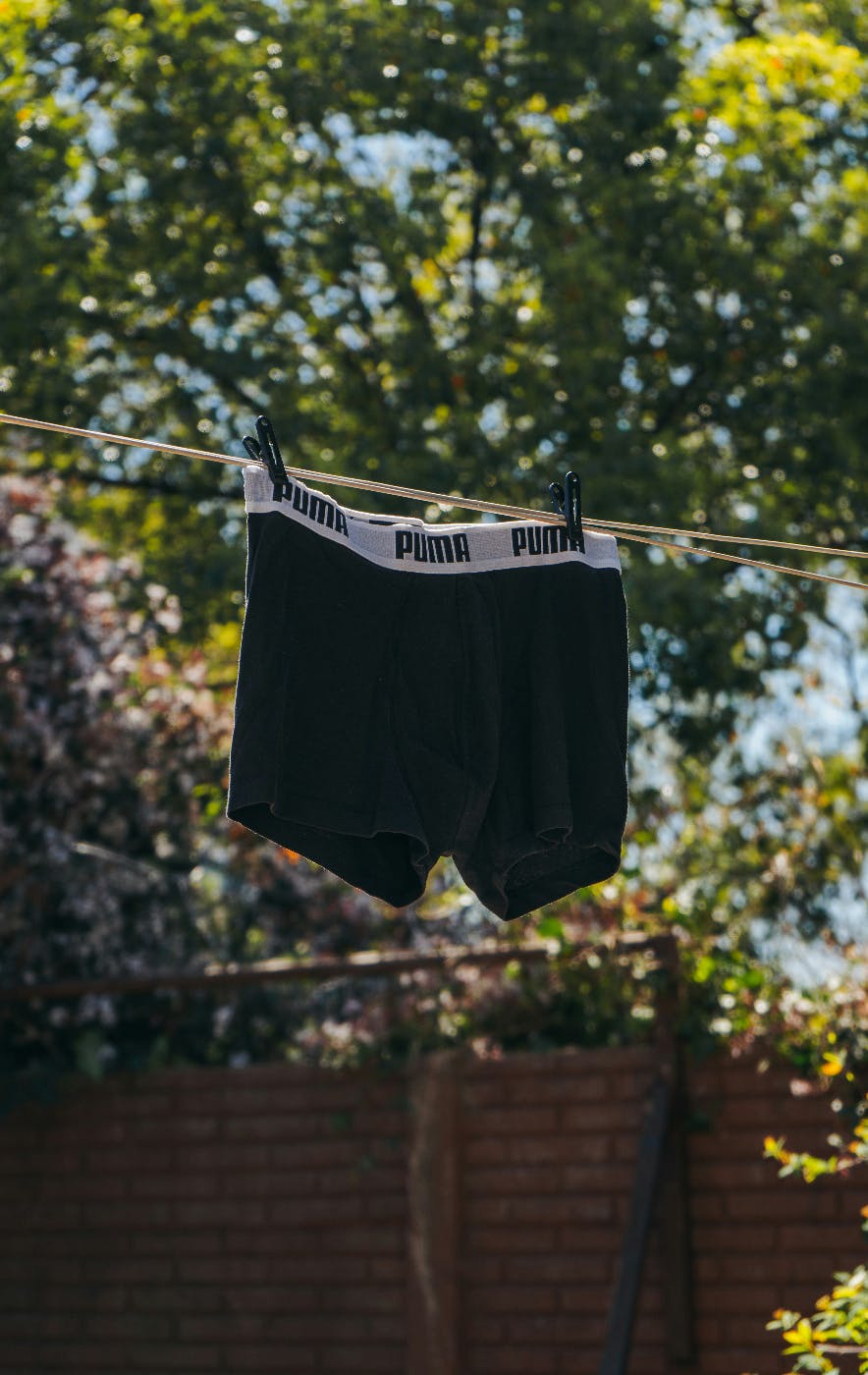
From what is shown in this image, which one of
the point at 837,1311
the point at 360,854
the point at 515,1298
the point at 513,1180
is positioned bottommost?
the point at 837,1311

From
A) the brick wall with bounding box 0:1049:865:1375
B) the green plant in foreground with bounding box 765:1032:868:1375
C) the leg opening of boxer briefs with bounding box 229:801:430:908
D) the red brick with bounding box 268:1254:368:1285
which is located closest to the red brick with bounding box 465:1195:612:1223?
the brick wall with bounding box 0:1049:865:1375

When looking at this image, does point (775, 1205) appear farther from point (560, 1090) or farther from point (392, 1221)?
point (392, 1221)

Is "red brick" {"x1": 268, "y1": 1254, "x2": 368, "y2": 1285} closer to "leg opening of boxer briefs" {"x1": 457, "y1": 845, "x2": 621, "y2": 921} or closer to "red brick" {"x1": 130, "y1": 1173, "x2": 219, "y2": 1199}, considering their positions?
"red brick" {"x1": 130, "y1": 1173, "x2": 219, "y2": 1199}

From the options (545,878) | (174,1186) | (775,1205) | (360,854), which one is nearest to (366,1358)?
(174,1186)

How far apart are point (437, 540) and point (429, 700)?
1.16 ft

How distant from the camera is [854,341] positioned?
7730 millimetres

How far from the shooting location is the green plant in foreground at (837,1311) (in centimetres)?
372

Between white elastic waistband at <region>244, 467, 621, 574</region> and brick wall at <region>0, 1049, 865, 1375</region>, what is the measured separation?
2488 millimetres

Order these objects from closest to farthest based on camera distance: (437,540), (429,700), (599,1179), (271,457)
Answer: (271,457) → (429,700) → (437,540) → (599,1179)

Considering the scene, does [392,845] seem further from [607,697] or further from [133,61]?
[133,61]

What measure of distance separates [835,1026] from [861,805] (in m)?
→ 2.85

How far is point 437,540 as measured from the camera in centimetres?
334

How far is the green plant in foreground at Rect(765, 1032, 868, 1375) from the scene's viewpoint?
3.72 m

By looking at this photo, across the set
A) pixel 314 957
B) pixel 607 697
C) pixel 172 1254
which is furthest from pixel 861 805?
pixel 607 697
